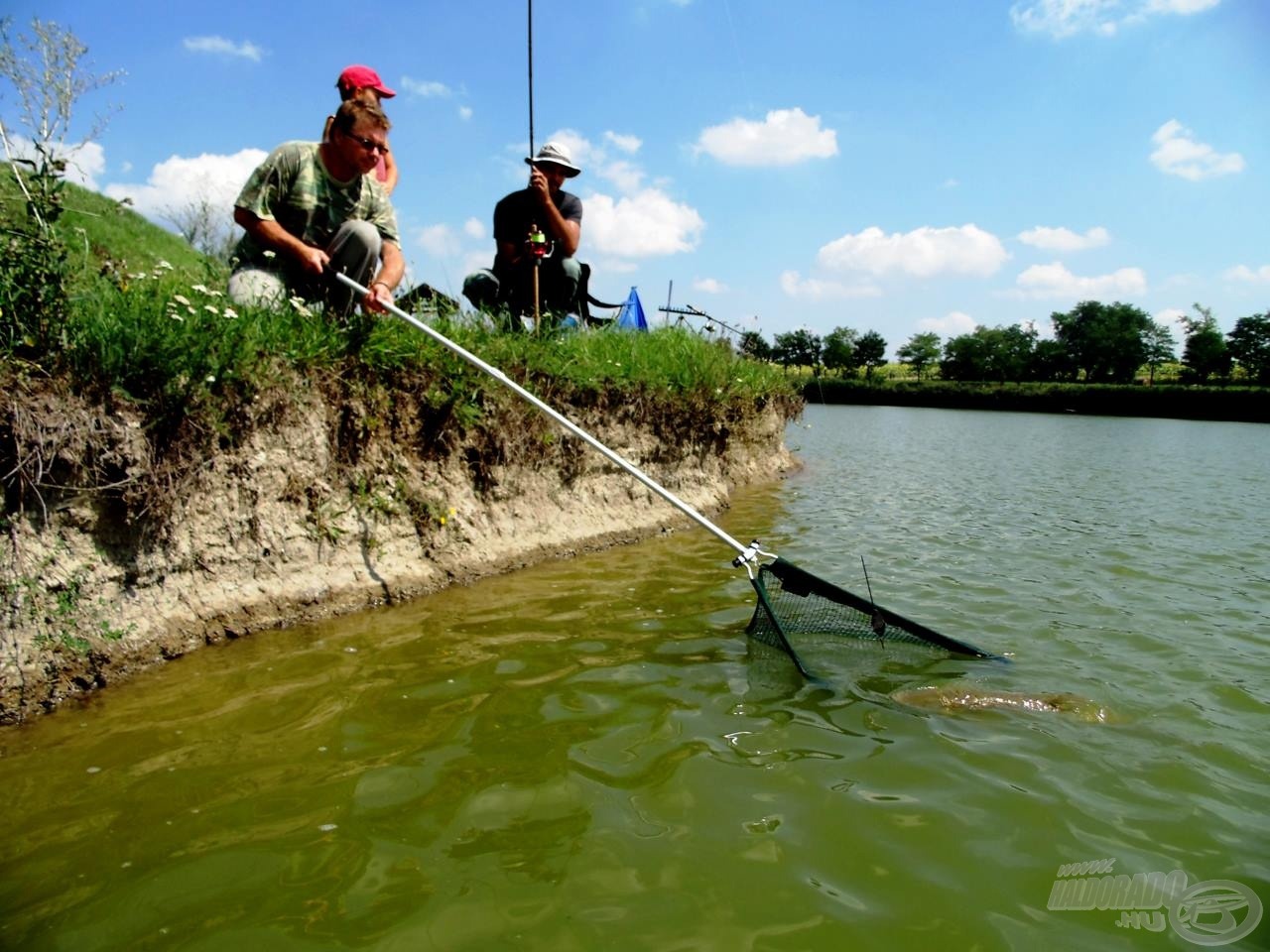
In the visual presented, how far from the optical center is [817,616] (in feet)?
13.7

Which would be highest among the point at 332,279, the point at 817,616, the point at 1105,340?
the point at 1105,340

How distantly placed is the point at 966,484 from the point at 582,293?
7263 millimetres

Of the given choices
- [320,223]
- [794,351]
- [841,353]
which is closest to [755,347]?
[794,351]

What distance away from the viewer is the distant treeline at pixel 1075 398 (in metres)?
46.6

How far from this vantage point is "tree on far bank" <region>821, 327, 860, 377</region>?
265 ft

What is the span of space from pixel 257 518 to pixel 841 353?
8110 centimetres

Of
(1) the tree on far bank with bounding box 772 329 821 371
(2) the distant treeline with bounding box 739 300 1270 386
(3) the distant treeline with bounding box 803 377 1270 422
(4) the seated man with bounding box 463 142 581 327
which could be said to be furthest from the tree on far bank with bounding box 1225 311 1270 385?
(4) the seated man with bounding box 463 142 581 327

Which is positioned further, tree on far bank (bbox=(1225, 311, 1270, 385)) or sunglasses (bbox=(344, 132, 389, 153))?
tree on far bank (bbox=(1225, 311, 1270, 385))

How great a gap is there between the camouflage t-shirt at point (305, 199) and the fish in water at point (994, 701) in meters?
4.68

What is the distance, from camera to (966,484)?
38.8ft

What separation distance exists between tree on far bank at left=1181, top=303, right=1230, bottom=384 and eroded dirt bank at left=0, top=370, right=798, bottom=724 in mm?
80441

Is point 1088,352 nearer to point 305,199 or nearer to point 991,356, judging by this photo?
point 991,356

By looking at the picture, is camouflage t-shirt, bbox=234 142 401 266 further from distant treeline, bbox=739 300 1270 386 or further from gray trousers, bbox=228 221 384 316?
distant treeline, bbox=739 300 1270 386

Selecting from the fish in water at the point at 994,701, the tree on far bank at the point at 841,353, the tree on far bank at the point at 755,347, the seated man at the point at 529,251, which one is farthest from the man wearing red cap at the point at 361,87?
the tree on far bank at the point at 841,353
